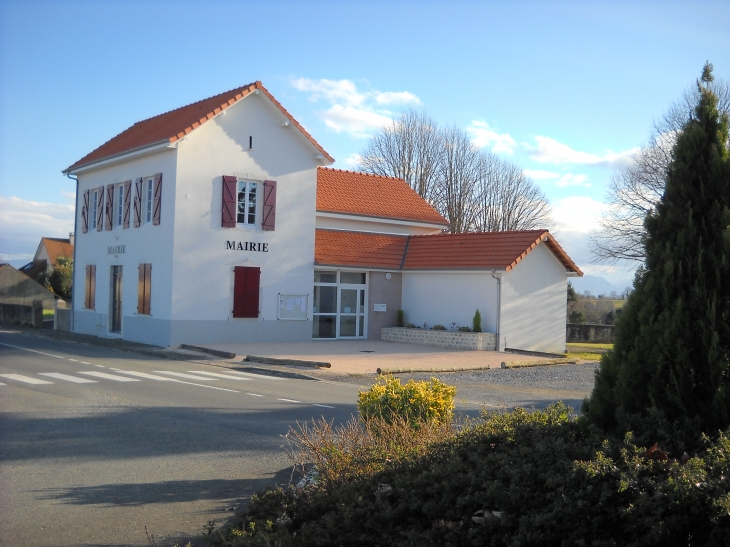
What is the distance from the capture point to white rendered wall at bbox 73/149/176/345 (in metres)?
25.1

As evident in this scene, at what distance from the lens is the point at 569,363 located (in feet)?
78.4

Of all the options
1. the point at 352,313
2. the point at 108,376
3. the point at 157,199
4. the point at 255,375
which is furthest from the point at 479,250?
the point at 108,376

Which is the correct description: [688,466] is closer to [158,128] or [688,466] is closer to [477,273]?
[477,273]

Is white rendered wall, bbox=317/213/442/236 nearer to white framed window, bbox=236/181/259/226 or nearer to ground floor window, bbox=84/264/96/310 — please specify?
white framed window, bbox=236/181/259/226

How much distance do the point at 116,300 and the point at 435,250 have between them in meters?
12.7

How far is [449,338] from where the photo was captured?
26.9 m

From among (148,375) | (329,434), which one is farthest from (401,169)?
(329,434)

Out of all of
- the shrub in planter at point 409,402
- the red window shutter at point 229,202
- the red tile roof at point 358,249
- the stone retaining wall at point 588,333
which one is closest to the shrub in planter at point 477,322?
the red tile roof at point 358,249

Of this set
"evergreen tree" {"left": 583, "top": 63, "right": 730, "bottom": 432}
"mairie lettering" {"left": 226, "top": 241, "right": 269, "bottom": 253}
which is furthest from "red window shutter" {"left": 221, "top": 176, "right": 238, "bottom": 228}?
"evergreen tree" {"left": 583, "top": 63, "right": 730, "bottom": 432}

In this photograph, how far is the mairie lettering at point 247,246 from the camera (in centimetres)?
2608

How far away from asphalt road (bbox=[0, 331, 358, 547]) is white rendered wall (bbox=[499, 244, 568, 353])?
11.3 meters

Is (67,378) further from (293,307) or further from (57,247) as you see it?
(57,247)

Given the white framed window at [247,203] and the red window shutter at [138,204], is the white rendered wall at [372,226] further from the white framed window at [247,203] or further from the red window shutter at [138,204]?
the red window shutter at [138,204]

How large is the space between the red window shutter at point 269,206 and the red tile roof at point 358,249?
2393 mm
